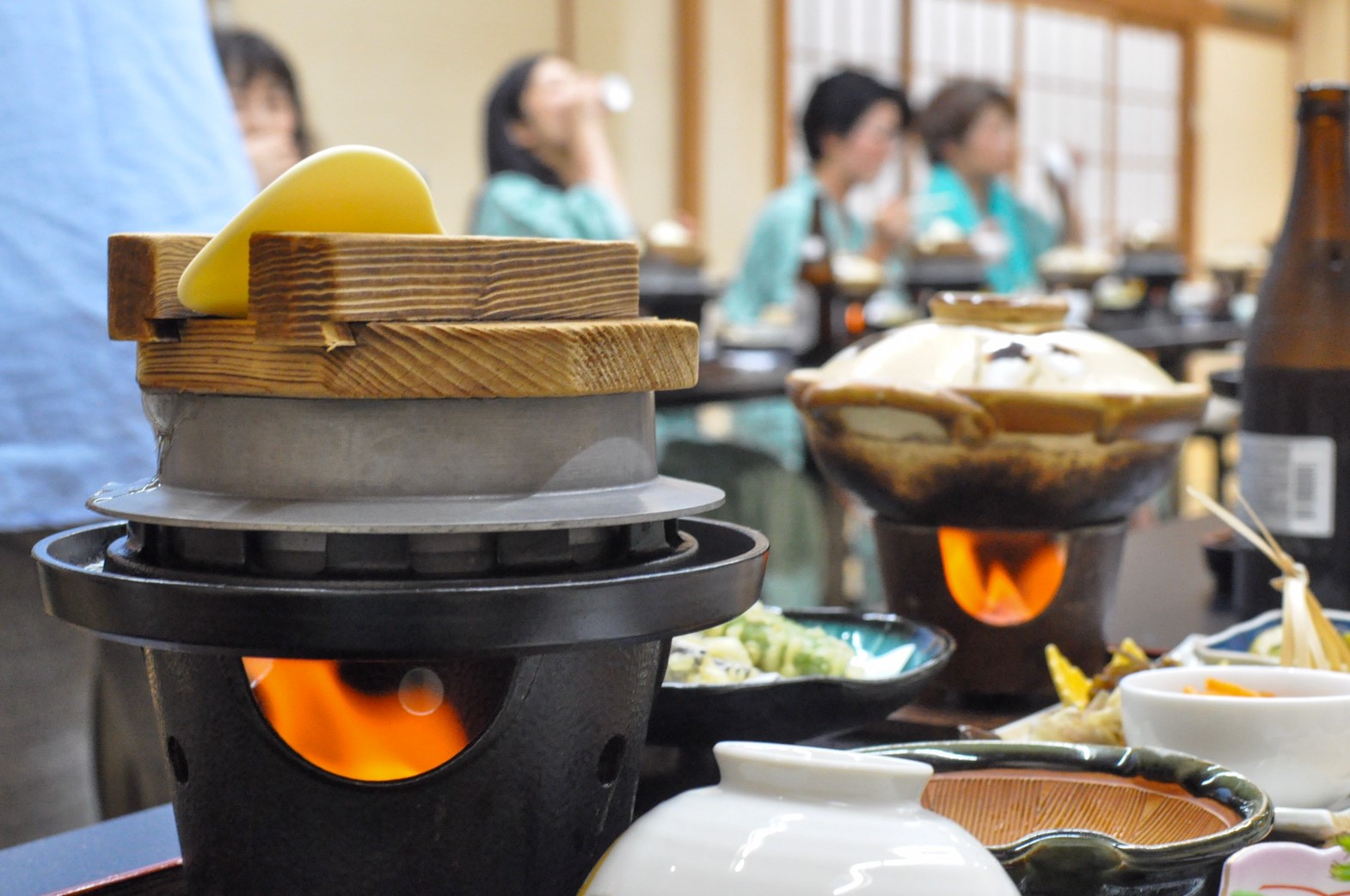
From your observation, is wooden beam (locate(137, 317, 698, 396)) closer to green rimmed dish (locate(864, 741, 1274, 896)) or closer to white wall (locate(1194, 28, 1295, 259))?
green rimmed dish (locate(864, 741, 1274, 896))

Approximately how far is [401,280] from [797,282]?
4.47m

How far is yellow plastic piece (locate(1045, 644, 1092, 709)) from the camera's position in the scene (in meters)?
1.08

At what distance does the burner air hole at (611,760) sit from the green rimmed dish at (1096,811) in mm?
135

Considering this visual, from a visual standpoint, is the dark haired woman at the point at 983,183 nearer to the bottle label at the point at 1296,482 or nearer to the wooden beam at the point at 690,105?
the wooden beam at the point at 690,105

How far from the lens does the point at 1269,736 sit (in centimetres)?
85

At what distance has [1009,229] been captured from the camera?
8203mm

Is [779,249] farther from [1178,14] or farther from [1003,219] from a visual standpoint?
[1178,14]

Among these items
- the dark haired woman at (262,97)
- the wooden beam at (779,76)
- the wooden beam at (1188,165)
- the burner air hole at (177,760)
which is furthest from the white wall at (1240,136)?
the burner air hole at (177,760)

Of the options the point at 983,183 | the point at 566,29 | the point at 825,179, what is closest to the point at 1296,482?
the point at 825,179

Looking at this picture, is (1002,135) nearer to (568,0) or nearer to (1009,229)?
(1009,229)

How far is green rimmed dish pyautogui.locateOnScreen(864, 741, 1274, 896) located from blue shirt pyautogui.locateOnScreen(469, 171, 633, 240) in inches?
170

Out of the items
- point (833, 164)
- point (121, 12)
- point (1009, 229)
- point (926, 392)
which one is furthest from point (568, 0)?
point (926, 392)

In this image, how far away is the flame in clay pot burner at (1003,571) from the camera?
1.19 m

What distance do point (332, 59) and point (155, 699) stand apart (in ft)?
Answer: 21.4
